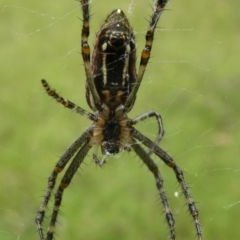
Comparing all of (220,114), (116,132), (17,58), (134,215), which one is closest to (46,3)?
(17,58)

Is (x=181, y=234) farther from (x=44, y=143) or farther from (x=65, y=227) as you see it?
(x=44, y=143)

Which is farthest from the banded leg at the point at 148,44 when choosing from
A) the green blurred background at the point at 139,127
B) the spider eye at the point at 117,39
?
the green blurred background at the point at 139,127

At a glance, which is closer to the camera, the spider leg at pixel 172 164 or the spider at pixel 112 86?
the spider at pixel 112 86

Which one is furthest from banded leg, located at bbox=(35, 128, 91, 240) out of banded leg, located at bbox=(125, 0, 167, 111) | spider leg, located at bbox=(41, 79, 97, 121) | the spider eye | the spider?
the spider eye

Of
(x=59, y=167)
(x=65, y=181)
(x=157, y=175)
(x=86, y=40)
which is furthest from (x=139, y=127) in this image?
(x=86, y=40)

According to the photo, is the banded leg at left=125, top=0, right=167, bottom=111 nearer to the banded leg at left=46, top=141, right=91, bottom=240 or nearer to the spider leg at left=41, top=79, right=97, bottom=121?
the spider leg at left=41, top=79, right=97, bottom=121

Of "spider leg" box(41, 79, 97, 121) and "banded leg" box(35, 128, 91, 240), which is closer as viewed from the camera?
"spider leg" box(41, 79, 97, 121)

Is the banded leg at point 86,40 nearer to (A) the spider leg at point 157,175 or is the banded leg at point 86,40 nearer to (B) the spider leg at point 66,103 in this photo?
(B) the spider leg at point 66,103

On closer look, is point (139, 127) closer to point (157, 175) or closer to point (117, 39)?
point (157, 175)
